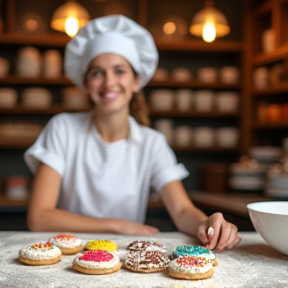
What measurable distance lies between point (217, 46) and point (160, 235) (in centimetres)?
314

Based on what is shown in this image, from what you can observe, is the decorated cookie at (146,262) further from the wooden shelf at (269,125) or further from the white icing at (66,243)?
the wooden shelf at (269,125)

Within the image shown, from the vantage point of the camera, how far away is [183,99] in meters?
4.18

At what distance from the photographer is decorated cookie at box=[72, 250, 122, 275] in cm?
94

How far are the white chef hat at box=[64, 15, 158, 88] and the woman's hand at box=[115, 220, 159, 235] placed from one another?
0.71 metres

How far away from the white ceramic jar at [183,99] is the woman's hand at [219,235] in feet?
9.62

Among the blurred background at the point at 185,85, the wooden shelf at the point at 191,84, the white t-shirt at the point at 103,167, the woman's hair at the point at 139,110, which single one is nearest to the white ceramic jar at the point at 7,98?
the blurred background at the point at 185,85

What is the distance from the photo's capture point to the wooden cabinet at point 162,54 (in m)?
4.01

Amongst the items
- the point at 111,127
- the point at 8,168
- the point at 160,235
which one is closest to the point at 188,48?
the point at 8,168

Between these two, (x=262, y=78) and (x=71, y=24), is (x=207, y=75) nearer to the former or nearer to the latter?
(x=262, y=78)

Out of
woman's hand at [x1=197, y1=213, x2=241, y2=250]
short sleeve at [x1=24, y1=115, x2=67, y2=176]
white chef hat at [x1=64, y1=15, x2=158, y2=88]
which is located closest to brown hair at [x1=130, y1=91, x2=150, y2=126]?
white chef hat at [x1=64, y1=15, x2=158, y2=88]

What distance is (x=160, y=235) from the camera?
4.59ft

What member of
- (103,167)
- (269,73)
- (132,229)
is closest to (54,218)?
(132,229)

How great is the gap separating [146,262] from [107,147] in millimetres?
1069

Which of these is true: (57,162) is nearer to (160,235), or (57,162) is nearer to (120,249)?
(160,235)
